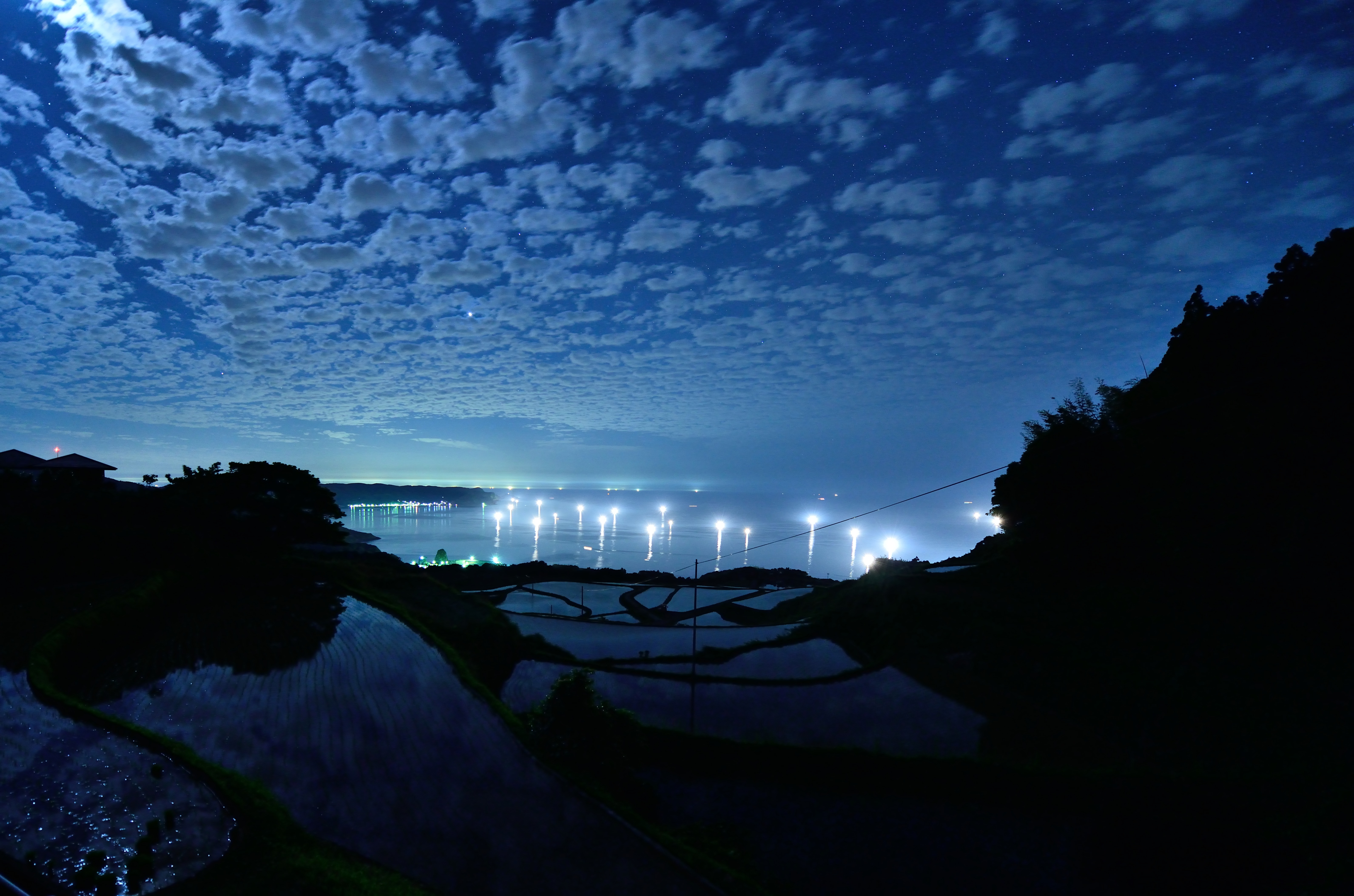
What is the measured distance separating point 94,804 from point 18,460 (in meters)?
51.4

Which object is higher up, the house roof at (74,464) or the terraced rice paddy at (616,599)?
the house roof at (74,464)

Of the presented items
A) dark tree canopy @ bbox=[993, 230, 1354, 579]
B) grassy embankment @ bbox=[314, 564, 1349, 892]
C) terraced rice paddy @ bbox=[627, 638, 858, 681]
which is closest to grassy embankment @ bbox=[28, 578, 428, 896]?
grassy embankment @ bbox=[314, 564, 1349, 892]

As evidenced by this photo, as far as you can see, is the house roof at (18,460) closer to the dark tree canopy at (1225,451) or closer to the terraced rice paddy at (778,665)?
the terraced rice paddy at (778,665)

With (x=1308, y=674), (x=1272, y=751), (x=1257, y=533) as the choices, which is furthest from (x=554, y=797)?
(x=1257, y=533)

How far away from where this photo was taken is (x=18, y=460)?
41688 millimetres

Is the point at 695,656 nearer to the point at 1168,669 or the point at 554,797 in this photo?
the point at 554,797

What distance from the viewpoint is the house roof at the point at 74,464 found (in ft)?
133

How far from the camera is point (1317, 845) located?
415 inches

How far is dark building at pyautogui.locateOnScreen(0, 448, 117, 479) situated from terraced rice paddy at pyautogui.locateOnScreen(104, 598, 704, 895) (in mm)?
38261

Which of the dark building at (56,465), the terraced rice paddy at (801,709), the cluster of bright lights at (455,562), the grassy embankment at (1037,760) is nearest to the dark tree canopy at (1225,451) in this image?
the grassy embankment at (1037,760)

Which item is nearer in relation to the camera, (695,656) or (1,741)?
(1,741)

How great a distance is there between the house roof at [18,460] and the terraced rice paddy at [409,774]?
4195 cm

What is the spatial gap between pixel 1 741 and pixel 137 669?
568 cm

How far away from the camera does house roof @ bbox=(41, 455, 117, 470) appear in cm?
4062
